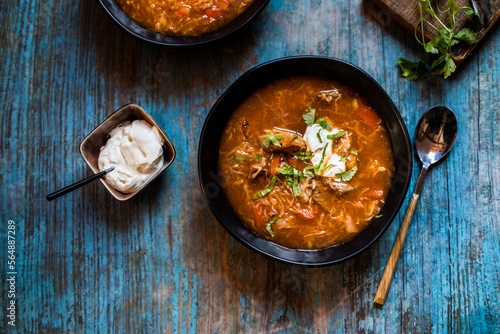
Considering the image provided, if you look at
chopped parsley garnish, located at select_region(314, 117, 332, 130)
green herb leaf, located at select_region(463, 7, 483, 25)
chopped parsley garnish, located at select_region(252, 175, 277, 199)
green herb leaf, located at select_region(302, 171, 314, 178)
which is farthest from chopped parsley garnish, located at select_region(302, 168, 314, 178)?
green herb leaf, located at select_region(463, 7, 483, 25)

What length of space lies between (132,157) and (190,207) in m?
0.68

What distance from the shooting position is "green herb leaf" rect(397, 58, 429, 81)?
352 centimetres

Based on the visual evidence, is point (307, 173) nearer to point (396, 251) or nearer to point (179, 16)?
point (396, 251)

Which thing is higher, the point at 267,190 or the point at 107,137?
the point at 107,137

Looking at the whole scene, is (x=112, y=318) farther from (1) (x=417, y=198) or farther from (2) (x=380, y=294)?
(1) (x=417, y=198)

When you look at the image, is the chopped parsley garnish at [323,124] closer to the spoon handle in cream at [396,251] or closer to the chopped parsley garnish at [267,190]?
the chopped parsley garnish at [267,190]

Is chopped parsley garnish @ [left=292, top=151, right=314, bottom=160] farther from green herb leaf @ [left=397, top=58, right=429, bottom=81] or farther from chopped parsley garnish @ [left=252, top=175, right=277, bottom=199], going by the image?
green herb leaf @ [left=397, top=58, right=429, bottom=81]

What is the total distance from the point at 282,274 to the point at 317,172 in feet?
3.22

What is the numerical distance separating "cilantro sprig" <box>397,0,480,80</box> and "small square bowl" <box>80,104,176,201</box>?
2.13 metres

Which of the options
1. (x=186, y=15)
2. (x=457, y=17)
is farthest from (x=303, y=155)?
(x=457, y=17)

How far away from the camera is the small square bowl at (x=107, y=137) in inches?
132

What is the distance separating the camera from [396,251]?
351 cm

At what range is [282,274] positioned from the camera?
3.63 meters

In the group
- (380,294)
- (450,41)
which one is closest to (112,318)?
(380,294)
